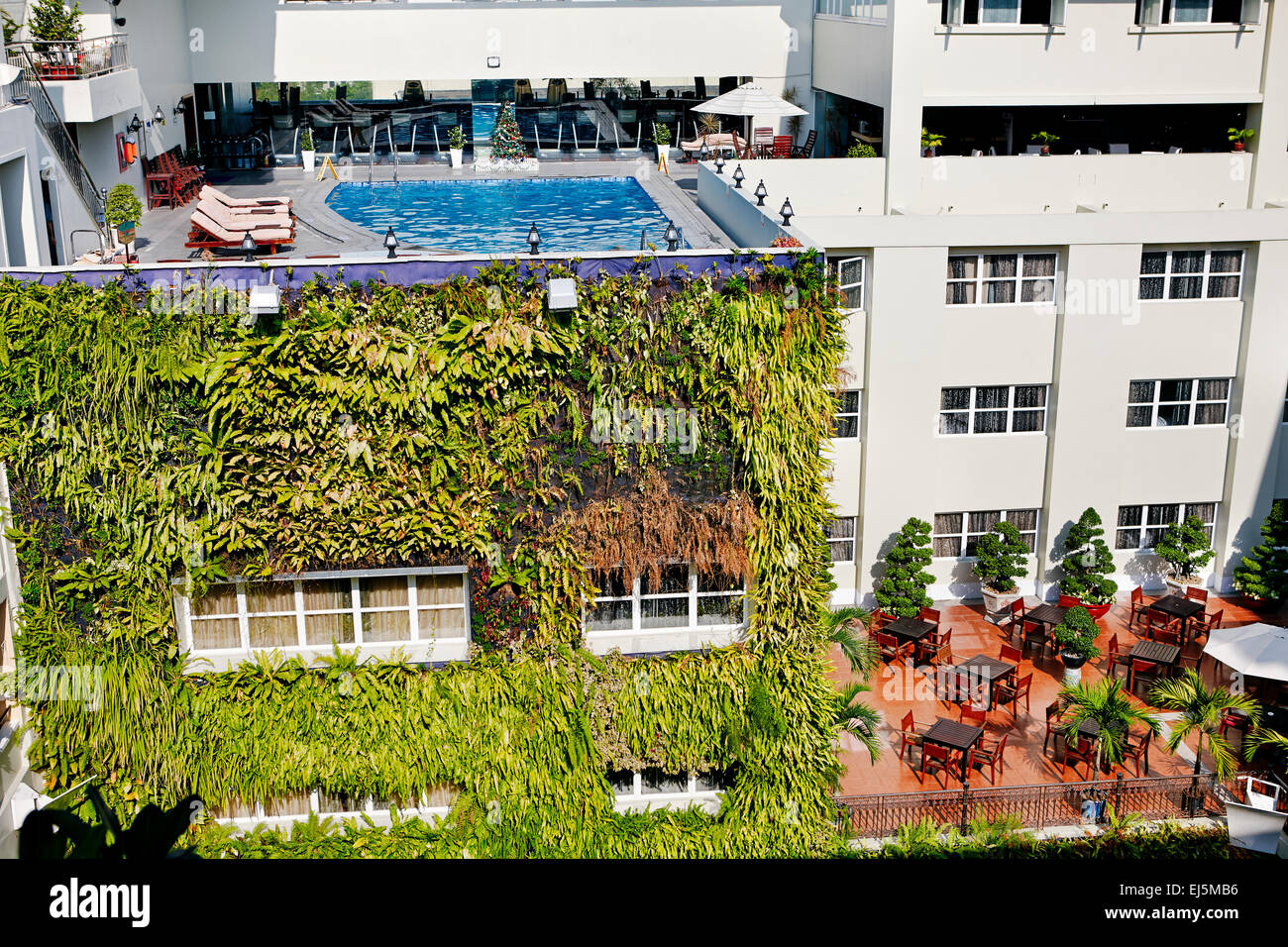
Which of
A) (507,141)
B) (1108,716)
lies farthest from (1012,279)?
(507,141)

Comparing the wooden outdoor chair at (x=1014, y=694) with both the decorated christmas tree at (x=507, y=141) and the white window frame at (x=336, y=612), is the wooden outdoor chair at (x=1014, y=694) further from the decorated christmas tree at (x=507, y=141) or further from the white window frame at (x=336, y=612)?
the decorated christmas tree at (x=507, y=141)

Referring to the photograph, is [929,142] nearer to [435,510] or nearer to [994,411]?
[994,411]

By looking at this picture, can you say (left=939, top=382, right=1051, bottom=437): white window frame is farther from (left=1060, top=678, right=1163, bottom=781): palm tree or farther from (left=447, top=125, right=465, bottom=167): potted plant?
(left=447, top=125, right=465, bottom=167): potted plant

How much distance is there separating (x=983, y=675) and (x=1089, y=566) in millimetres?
5123

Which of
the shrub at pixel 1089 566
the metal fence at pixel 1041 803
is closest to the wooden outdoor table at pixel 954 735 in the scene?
the metal fence at pixel 1041 803

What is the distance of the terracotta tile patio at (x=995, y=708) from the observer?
58.8ft

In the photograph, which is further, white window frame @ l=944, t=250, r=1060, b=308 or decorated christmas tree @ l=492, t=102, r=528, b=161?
decorated christmas tree @ l=492, t=102, r=528, b=161

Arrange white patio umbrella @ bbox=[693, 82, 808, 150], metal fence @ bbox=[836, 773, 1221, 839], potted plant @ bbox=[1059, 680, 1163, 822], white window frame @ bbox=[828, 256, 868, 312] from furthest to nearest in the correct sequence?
1. white patio umbrella @ bbox=[693, 82, 808, 150]
2. white window frame @ bbox=[828, 256, 868, 312]
3. potted plant @ bbox=[1059, 680, 1163, 822]
4. metal fence @ bbox=[836, 773, 1221, 839]

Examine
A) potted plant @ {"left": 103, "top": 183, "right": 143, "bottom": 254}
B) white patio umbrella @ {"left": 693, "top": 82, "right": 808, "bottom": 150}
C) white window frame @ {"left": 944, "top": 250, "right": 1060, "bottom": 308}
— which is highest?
white patio umbrella @ {"left": 693, "top": 82, "right": 808, "bottom": 150}

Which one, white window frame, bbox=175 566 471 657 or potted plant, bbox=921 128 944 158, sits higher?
potted plant, bbox=921 128 944 158

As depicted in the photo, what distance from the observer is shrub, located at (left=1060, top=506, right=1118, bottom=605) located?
75.4ft

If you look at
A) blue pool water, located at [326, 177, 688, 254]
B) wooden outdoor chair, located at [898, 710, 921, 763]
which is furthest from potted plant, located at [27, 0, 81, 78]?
wooden outdoor chair, located at [898, 710, 921, 763]

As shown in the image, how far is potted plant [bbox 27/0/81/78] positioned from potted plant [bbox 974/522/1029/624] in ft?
57.5

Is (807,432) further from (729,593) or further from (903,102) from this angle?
(903,102)
